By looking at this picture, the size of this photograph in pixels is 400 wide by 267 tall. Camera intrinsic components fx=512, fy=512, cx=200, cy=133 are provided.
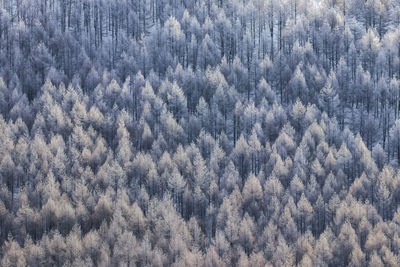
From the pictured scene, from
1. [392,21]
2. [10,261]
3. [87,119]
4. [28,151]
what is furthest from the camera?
[392,21]

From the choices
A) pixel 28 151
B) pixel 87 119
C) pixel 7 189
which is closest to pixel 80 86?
pixel 87 119

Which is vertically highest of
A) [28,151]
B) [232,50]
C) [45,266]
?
[232,50]

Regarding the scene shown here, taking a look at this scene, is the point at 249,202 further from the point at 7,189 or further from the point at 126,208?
the point at 7,189

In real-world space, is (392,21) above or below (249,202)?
above

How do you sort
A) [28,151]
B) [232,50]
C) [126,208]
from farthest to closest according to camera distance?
[232,50], [28,151], [126,208]

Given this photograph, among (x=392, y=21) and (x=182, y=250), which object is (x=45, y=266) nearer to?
(x=182, y=250)

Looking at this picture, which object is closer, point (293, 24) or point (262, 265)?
point (262, 265)
